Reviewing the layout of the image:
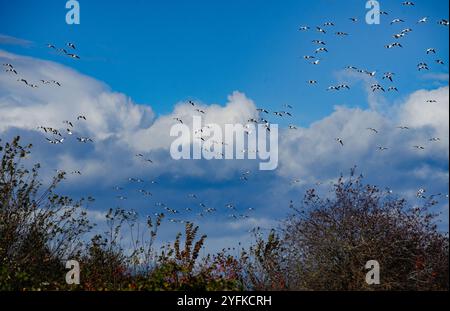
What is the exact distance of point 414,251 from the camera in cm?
1764

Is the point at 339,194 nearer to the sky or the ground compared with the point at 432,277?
nearer to the sky

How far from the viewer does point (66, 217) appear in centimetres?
2064

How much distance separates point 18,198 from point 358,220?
9.65m

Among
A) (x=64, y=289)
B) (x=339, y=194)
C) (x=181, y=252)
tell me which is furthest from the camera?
(x=181, y=252)
